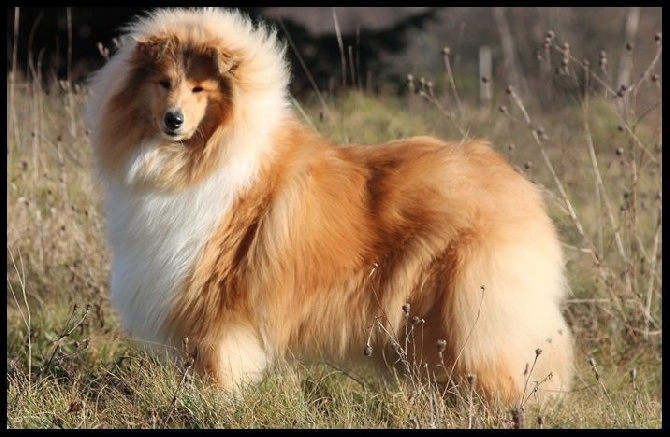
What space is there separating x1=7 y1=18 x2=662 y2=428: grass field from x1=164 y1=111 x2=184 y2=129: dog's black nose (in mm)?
1032

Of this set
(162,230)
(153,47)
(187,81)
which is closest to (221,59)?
(187,81)

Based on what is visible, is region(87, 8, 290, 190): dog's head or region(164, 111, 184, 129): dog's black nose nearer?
region(164, 111, 184, 129): dog's black nose

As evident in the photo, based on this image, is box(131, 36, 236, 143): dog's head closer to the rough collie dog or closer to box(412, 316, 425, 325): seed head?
the rough collie dog

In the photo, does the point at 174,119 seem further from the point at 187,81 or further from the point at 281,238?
the point at 281,238

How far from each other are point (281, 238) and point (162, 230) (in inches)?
22.5

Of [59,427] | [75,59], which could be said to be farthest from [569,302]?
[75,59]

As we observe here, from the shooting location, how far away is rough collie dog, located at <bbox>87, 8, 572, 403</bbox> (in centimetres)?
425

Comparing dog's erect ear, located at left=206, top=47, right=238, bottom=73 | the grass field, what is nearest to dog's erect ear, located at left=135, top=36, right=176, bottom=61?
dog's erect ear, located at left=206, top=47, right=238, bottom=73

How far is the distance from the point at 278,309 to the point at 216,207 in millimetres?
570

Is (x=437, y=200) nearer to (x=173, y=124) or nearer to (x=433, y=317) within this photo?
(x=433, y=317)

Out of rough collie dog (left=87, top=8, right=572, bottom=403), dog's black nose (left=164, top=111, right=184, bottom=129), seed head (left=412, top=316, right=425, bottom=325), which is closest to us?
seed head (left=412, top=316, right=425, bottom=325)

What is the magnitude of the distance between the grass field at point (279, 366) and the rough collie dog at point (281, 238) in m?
0.23

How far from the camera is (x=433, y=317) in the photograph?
14.1 ft
